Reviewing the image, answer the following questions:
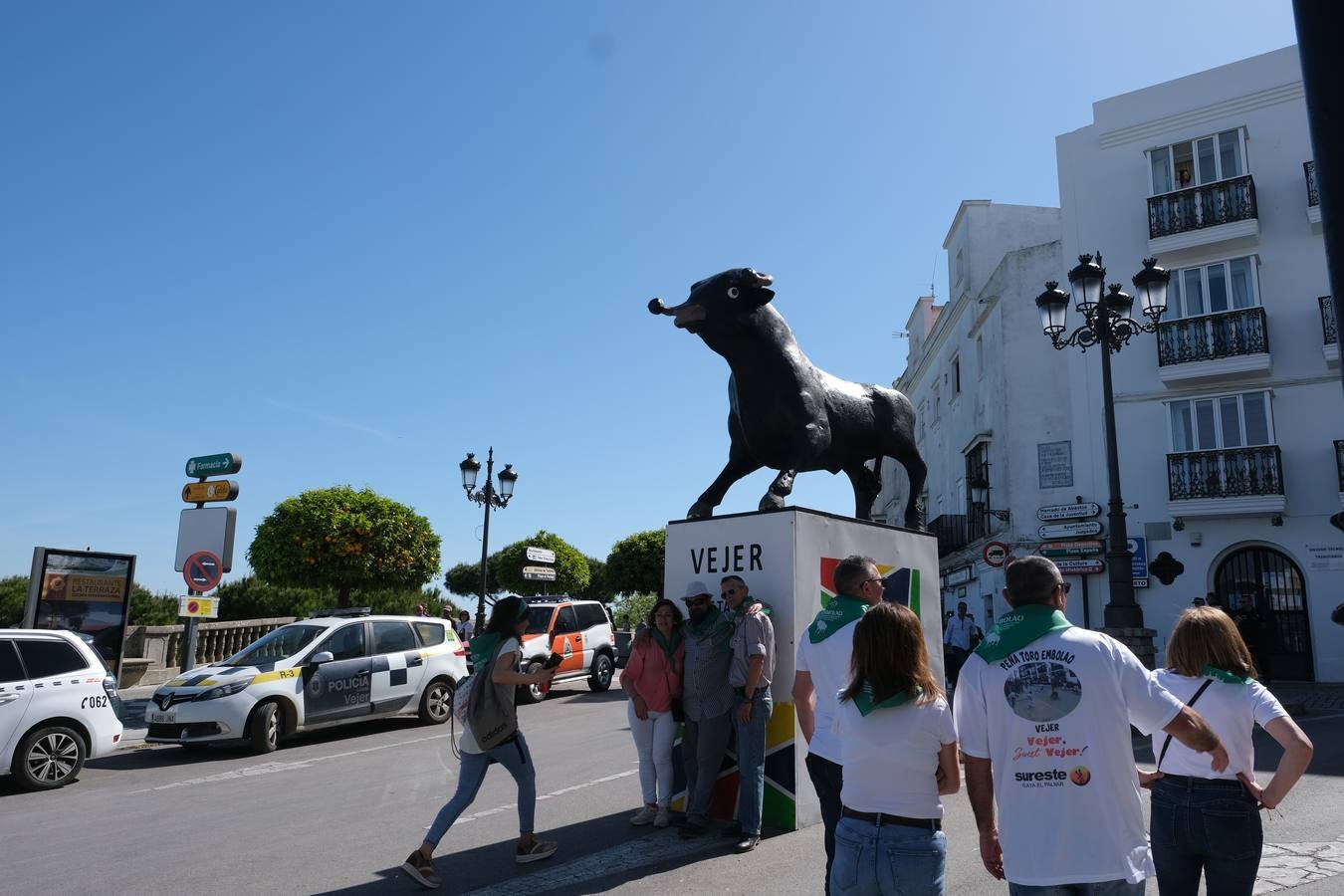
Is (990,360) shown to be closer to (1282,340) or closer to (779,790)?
(1282,340)

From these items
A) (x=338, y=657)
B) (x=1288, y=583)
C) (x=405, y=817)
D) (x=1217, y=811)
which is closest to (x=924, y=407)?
(x=1288, y=583)

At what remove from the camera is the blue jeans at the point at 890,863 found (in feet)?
10.2

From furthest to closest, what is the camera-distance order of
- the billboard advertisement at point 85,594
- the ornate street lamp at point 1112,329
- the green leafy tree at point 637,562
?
the green leafy tree at point 637,562 < the billboard advertisement at point 85,594 < the ornate street lamp at point 1112,329

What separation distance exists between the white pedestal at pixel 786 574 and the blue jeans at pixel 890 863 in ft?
10.9

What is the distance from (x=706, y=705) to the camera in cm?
655

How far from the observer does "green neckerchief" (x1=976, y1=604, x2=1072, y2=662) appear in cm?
313

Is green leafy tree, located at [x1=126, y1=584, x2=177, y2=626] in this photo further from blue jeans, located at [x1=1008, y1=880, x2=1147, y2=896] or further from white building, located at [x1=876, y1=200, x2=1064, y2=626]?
blue jeans, located at [x1=1008, y1=880, x2=1147, y2=896]

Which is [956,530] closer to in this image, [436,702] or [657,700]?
[436,702]

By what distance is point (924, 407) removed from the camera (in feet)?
125

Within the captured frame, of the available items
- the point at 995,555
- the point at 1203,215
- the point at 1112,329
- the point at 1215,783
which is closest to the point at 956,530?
the point at 1203,215

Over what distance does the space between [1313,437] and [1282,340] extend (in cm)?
233

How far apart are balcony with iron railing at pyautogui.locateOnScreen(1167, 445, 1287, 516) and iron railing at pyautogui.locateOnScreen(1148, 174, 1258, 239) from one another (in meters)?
5.48

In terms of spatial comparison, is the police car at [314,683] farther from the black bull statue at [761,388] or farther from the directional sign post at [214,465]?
the black bull statue at [761,388]

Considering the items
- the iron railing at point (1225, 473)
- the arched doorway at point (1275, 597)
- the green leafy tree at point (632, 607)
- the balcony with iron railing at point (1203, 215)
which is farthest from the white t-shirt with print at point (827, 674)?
the green leafy tree at point (632, 607)
